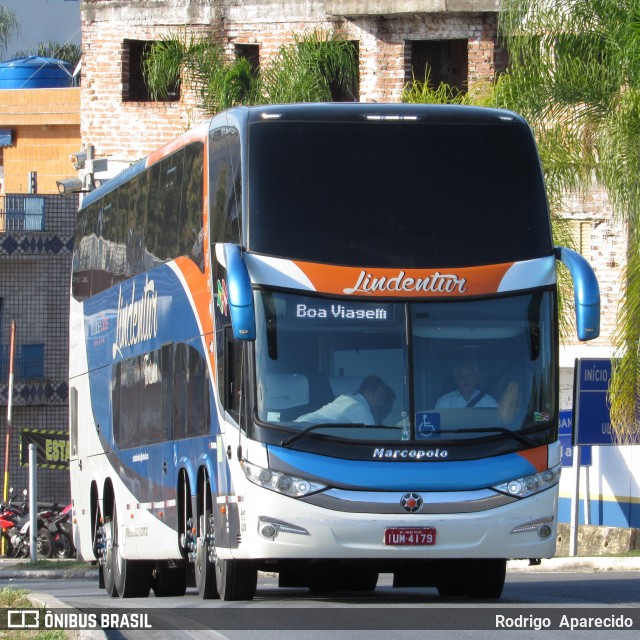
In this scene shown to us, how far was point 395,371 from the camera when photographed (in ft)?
45.9

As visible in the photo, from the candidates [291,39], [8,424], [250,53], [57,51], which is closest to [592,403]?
[291,39]

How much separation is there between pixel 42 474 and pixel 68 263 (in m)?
5.55

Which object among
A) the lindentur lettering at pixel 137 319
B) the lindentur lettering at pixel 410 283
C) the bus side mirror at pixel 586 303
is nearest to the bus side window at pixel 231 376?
the lindentur lettering at pixel 410 283

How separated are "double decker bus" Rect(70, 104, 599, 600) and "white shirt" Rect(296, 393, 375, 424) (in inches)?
0.5

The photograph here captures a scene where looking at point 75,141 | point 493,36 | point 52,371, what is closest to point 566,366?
point 493,36

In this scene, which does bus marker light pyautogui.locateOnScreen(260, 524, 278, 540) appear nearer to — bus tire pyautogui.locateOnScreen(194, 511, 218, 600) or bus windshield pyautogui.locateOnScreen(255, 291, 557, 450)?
bus windshield pyautogui.locateOnScreen(255, 291, 557, 450)

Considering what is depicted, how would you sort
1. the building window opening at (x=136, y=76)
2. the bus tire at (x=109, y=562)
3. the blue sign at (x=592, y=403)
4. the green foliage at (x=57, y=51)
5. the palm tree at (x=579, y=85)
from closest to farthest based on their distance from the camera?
the bus tire at (x=109, y=562) → the palm tree at (x=579, y=85) → the blue sign at (x=592, y=403) → the building window opening at (x=136, y=76) → the green foliage at (x=57, y=51)

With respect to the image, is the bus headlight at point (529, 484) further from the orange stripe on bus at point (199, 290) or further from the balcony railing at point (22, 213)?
the balcony railing at point (22, 213)

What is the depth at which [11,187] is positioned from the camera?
54.4 m

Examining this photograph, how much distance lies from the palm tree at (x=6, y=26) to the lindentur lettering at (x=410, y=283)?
60831 millimetres

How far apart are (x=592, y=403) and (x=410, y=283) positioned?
12.5 meters

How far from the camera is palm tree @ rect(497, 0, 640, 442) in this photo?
82.9ft

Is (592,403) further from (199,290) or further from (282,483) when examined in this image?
(282,483)

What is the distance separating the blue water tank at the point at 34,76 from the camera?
58906mm
